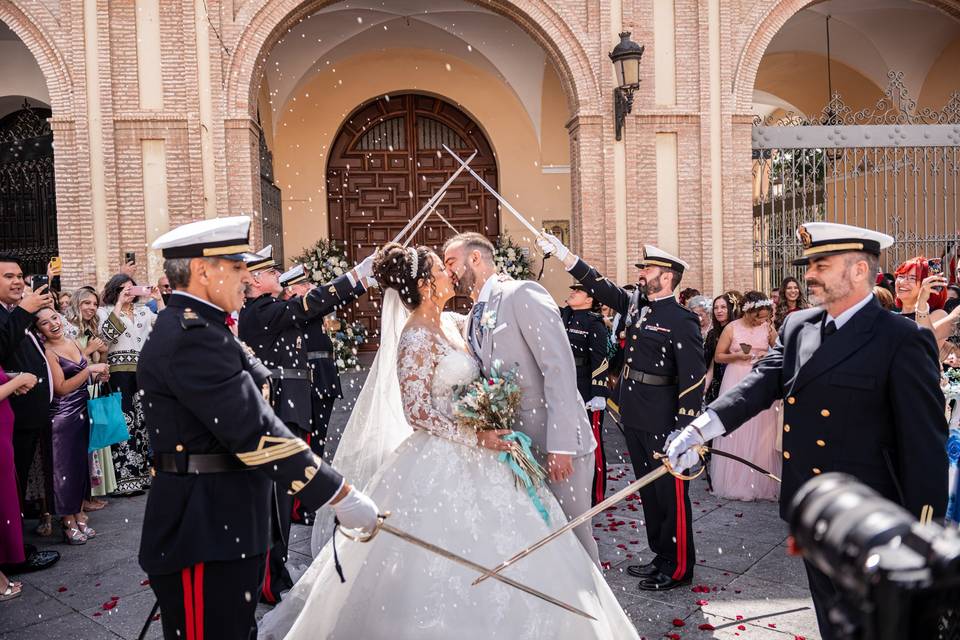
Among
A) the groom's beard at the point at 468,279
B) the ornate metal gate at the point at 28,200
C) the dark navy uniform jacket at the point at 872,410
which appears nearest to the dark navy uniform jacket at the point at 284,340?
the groom's beard at the point at 468,279

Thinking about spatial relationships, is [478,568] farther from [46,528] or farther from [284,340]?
[46,528]

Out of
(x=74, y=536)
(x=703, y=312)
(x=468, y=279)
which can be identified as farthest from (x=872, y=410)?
(x=74, y=536)

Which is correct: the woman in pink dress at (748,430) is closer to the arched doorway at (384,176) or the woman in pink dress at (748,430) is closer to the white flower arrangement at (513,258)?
the white flower arrangement at (513,258)

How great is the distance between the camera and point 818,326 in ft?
9.87

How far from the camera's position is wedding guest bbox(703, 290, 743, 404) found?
7484mm

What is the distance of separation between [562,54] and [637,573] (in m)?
8.65

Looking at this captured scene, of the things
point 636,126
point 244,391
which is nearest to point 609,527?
point 244,391

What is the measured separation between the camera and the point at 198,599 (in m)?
2.52

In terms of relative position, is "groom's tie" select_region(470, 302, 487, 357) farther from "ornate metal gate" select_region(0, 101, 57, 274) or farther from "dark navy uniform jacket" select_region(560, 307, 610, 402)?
"ornate metal gate" select_region(0, 101, 57, 274)

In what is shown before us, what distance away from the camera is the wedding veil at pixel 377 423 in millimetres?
4328

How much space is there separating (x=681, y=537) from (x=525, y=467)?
1.57m

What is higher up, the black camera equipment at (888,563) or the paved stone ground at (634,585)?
the black camera equipment at (888,563)

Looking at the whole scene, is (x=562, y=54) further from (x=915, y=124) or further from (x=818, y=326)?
(x=818, y=326)

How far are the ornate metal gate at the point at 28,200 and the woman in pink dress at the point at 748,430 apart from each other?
394 inches
